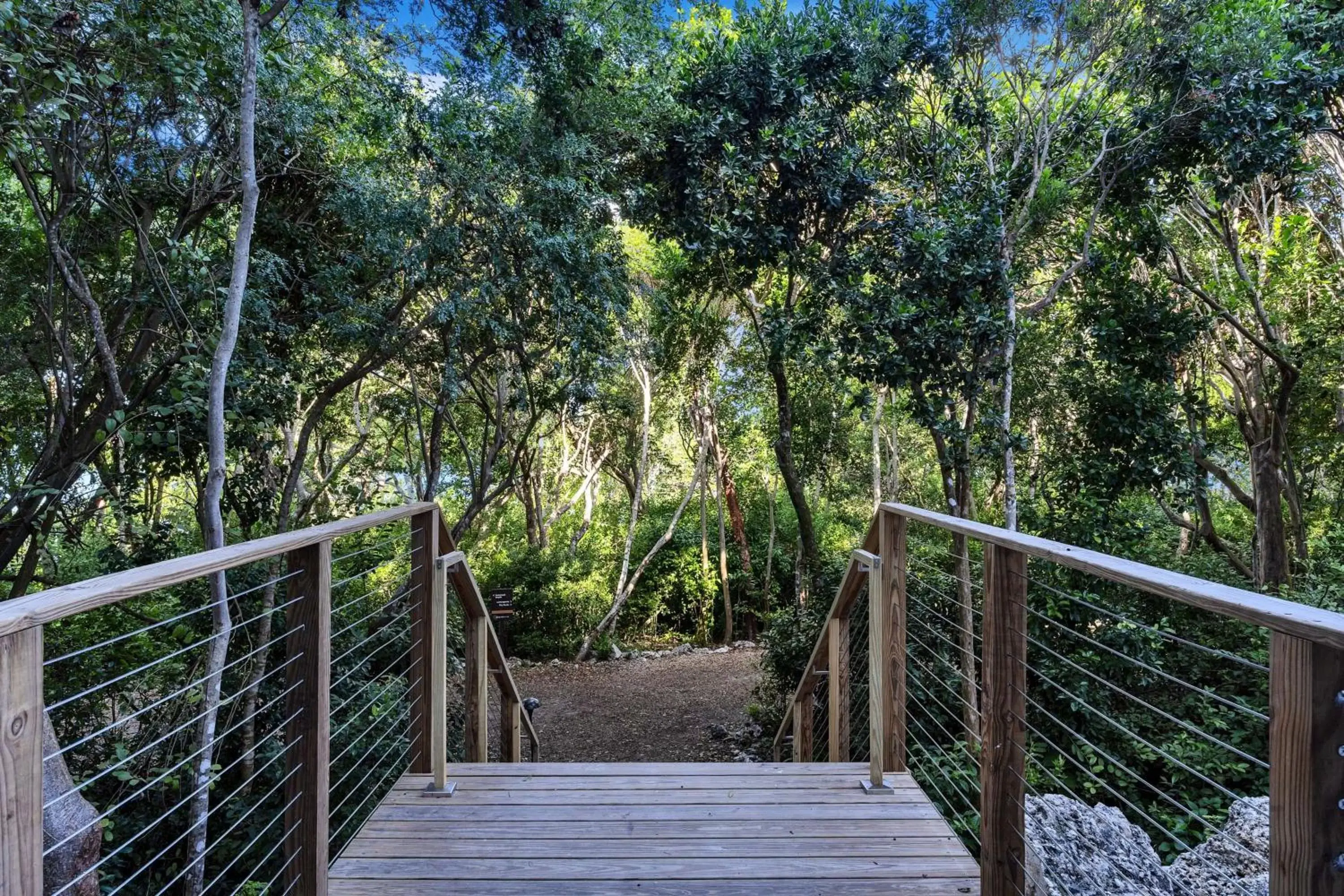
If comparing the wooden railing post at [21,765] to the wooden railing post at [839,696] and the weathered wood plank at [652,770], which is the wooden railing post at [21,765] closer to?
the weathered wood plank at [652,770]

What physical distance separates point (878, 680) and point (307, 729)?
5.84 ft

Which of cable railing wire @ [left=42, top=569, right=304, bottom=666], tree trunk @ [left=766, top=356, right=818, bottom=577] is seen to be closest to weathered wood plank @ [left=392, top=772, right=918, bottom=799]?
cable railing wire @ [left=42, top=569, right=304, bottom=666]

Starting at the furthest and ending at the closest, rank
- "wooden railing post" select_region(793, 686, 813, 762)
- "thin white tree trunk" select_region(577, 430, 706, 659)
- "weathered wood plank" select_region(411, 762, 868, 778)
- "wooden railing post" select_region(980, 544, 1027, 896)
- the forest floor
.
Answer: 1. "thin white tree trunk" select_region(577, 430, 706, 659)
2. the forest floor
3. "wooden railing post" select_region(793, 686, 813, 762)
4. "weathered wood plank" select_region(411, 762, 868, 778)
5. "wooden railing post" select_region(980, 544, 1027, 896)

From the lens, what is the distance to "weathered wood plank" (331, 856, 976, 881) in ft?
6.42

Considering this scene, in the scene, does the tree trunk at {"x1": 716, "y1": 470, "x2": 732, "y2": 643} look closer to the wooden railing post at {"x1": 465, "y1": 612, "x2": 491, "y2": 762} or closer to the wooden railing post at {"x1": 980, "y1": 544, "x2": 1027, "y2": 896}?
the wooden railing post at {"x1": 465, "y1": 612, "x2": 491, "y2": 762}

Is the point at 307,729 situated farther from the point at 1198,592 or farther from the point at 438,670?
the point at 1198,592

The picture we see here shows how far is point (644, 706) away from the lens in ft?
28.3

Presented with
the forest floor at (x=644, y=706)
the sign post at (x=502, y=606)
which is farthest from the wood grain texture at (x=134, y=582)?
the forest floor at (x=644, y=706)

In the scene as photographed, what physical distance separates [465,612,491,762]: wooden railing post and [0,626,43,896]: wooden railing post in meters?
2.18

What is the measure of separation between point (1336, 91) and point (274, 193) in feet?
24.2

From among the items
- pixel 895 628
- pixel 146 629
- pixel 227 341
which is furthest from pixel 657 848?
pixel 227 341

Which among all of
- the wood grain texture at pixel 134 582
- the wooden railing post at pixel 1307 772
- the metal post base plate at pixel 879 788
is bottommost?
the metal post base plate at pixel 879 788

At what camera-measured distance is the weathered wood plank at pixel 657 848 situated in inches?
81.2

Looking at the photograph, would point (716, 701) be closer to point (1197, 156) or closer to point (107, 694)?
point (107, 694)
